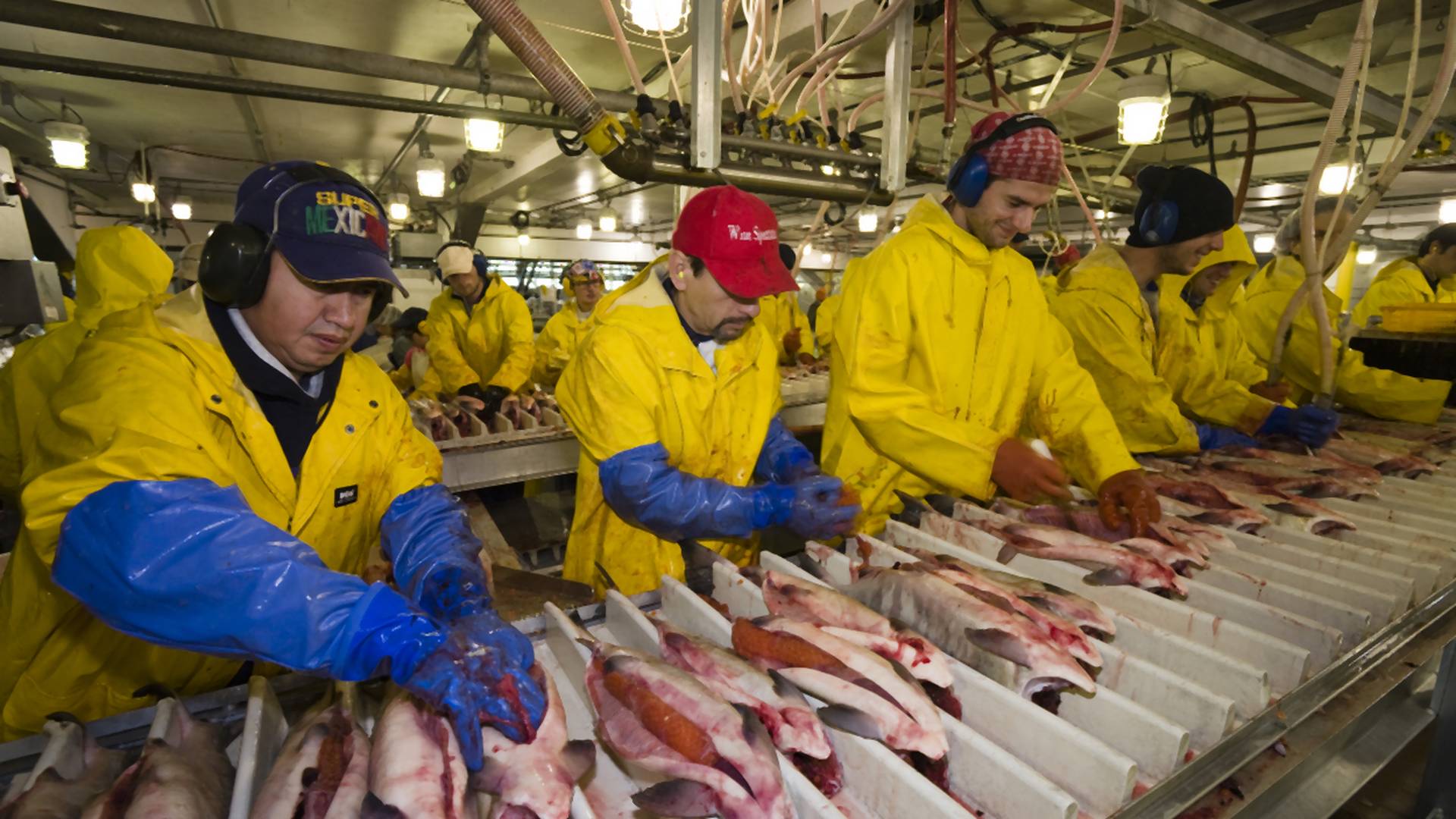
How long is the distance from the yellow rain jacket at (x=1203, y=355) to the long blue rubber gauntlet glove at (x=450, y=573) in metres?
3.61

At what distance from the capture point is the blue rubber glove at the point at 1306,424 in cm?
344

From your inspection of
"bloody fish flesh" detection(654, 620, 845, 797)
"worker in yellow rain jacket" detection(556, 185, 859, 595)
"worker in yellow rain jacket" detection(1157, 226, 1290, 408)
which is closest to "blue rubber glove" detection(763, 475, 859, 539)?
"worker in yellow rain jacket" detection(556, 185, 859, 595)

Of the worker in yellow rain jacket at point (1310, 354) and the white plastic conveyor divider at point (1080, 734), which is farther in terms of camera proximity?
the worker in yellow rain jacket at point (1310, 354)

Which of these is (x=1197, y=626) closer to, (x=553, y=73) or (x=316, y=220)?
(x=316, y=220)

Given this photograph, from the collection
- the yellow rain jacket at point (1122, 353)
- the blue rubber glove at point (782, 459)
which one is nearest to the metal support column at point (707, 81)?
the blue rubber glove at point (782, 459)

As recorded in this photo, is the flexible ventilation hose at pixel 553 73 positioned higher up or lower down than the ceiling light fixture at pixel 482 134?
lower down

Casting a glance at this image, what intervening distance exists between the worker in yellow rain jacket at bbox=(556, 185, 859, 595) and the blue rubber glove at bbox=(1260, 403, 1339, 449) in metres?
2.82

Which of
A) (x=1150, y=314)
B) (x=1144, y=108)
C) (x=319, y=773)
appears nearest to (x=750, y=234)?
(x=319, y=773)

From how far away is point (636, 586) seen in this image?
2.47 m

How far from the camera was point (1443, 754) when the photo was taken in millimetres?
2406

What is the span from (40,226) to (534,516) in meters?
4.30

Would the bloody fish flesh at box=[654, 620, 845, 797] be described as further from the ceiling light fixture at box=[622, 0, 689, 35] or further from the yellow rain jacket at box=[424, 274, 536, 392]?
the yellow rain jacket at box=[424, 274, 536, 392]

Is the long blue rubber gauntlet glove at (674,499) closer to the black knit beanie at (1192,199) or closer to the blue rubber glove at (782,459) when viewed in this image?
the blue rubber glove at (782,459)

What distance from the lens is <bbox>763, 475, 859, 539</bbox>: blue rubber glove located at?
2098 mm
